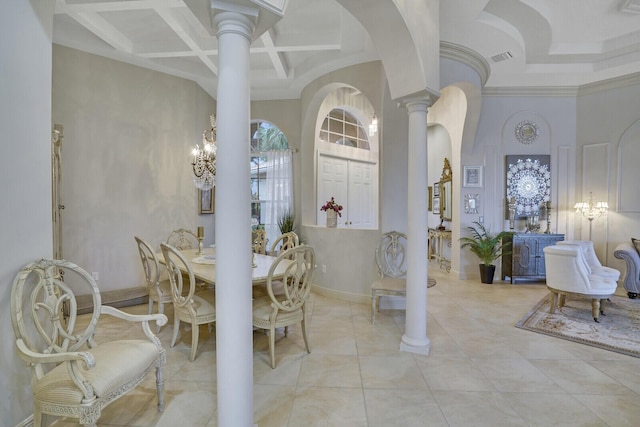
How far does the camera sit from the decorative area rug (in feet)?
10.1

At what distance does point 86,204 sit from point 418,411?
426 cm

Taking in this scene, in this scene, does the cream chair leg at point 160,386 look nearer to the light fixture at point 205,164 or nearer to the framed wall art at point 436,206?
the light fixture at point 205,164

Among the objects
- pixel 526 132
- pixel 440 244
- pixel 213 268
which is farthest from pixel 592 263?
pixel 213 268

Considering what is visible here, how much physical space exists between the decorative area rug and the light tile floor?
17cm

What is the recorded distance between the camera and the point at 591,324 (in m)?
3.55

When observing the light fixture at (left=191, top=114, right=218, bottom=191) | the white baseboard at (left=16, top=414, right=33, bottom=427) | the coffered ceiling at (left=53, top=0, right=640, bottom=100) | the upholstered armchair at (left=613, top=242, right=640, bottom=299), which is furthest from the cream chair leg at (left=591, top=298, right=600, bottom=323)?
the white baseboard at (left=16, top=414, right=33, bottom=427)

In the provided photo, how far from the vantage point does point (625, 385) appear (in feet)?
7.73

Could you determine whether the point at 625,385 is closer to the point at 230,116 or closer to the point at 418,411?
the point at 418,411

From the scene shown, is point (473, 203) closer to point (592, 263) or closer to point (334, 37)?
point (592, 263)

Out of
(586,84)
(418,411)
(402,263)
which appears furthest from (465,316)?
(586,84)

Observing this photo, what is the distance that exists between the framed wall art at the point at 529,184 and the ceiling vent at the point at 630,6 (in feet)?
7.83

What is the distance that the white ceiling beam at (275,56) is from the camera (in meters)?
3.64

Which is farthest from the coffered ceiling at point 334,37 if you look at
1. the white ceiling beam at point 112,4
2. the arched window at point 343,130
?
the arched window at point 343,130

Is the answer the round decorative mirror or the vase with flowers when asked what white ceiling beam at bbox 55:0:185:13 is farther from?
the round decorative mirror
